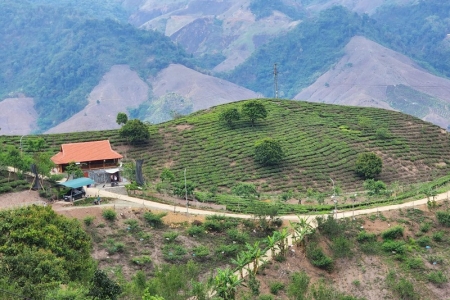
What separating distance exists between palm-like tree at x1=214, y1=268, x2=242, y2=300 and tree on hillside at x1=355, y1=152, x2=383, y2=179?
37266 mm

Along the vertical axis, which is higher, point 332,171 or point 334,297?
point 332,171

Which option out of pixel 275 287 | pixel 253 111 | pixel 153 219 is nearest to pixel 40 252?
pixel 153 219

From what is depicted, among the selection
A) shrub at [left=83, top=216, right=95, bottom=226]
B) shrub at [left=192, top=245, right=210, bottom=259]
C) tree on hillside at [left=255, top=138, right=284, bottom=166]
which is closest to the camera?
shrub at [left=192, top=245, right=210, bottom=259]

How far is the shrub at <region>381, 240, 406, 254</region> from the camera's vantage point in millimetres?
51375

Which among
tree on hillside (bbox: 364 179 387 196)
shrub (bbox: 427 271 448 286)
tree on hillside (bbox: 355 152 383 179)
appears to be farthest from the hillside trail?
tree on hillside (bbox: 355 152 383 179)

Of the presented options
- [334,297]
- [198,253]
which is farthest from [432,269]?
[198,253]

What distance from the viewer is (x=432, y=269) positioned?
164 feet

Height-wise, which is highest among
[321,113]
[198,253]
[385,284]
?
[321,113]

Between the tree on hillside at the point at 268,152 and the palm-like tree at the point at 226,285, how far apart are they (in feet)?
113

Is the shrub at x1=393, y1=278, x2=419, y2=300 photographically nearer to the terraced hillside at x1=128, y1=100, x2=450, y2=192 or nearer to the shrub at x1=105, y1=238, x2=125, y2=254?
the shrub at x1=105, y1=238, x2=125, y2=254

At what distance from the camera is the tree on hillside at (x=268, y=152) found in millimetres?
74562

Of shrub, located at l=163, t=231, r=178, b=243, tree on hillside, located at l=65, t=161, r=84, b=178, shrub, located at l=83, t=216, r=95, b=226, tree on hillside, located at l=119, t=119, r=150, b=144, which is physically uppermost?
tree on hillside, located at l=119, t=119, r=150, b=144

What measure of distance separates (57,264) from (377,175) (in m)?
47.7

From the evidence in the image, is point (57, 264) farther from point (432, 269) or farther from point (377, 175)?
point (377, 175)
